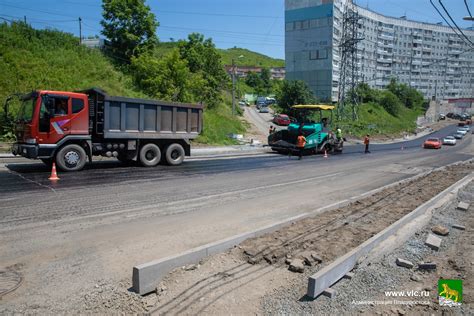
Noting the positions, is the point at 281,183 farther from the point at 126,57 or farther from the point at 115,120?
the point at 126,57

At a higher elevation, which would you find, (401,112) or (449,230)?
(401,112)

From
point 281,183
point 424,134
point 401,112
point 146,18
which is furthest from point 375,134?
point 281,183

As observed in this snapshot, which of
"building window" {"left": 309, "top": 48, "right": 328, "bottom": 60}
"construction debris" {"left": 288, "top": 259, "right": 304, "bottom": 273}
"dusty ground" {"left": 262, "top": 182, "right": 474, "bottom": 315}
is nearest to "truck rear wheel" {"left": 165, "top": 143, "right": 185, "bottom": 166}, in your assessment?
"dusty ground" {"left": 262, "top": 182, "right": 474, "bottom": 315}

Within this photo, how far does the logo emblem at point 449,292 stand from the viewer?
4.60m

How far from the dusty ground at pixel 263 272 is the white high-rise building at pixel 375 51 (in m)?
49.5

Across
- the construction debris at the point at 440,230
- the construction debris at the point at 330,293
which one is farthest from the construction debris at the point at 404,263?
the construction debris at the point at 440,230

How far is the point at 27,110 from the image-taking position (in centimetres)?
1227

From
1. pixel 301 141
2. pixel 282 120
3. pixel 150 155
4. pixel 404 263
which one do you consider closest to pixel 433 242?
pixel 404 263

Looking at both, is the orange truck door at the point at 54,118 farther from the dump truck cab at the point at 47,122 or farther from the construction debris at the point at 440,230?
the construction debris at the point at 440,230

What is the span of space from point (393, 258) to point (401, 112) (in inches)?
3342

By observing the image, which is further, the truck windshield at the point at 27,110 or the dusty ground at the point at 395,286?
the truck windshield at the point at 27,110

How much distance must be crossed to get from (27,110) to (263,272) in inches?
428

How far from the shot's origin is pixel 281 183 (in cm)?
1238

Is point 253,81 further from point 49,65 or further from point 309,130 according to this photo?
point 309,130
